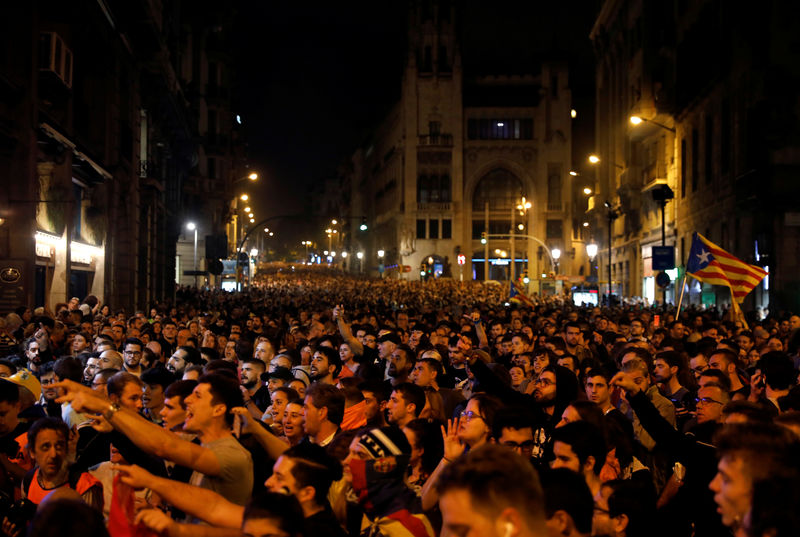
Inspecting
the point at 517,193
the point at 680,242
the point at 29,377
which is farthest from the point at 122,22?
the point at 517,193

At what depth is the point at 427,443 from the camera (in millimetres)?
5266

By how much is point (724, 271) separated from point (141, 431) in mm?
14367

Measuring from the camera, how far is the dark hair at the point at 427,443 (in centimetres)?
523

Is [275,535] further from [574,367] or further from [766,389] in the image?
[574,367]

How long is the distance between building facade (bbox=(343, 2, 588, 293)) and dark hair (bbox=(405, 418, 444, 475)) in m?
87.3

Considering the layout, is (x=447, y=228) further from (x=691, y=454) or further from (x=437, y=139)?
(x=691, y=454)

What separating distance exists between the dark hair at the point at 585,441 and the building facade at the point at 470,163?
87.7 m

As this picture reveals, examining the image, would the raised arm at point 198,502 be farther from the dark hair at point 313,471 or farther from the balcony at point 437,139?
the balcony at point 437,139

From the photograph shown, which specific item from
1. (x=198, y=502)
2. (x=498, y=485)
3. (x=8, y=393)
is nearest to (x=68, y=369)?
(x=8, y=393)

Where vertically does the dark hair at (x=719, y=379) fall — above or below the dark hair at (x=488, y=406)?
above

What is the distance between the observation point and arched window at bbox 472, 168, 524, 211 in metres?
95.2

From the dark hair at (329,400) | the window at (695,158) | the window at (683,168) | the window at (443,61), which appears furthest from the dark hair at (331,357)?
the window at (443,61)

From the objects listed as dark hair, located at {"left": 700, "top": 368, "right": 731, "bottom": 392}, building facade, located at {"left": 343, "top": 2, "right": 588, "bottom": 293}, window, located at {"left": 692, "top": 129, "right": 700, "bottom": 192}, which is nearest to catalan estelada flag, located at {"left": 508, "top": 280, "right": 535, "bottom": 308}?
window, located at {"left": 692, "top": 129, "right": 700, "bottom": 192}

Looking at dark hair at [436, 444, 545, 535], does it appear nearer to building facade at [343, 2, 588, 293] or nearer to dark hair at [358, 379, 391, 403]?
dark hair at [358, 379, 391, 403]
